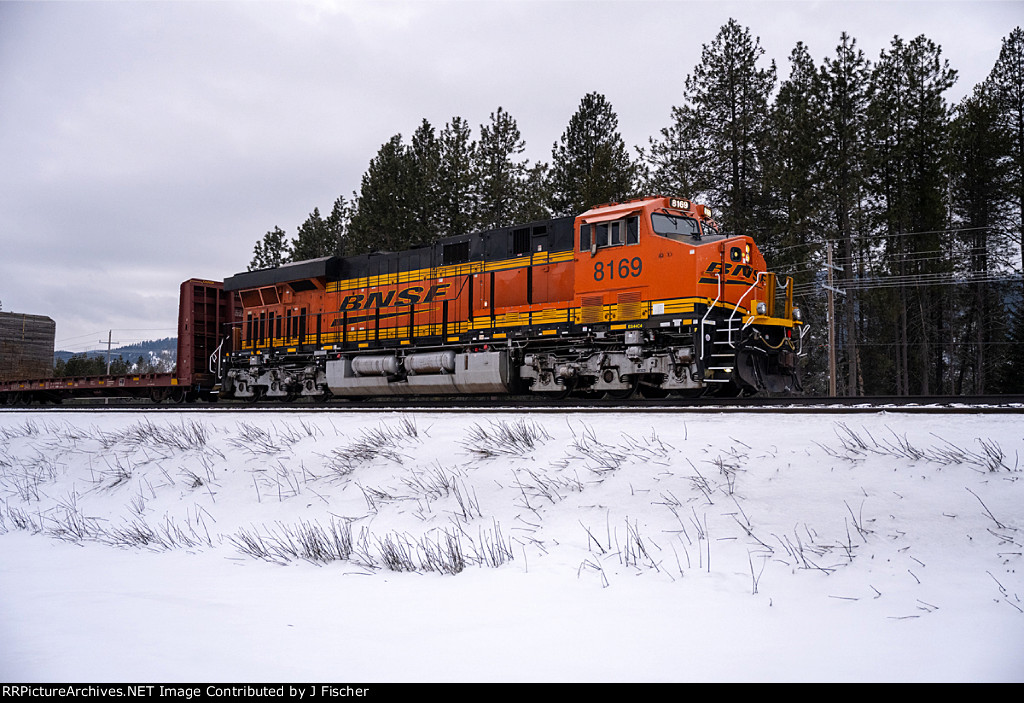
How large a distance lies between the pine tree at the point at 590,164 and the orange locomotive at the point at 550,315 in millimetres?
14139

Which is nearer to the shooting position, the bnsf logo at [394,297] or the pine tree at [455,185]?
the bnsf logo at [394,297]

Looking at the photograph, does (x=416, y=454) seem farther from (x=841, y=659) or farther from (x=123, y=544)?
(x=841, y=659)

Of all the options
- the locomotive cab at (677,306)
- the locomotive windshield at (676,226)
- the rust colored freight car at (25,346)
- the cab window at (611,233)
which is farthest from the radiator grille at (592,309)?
the rust colored freight car at (25,346)

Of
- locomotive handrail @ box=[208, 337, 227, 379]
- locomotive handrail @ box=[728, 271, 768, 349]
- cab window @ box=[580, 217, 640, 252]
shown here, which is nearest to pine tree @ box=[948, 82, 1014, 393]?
locomotive handrail @ box=[728, 271, 768, 349]

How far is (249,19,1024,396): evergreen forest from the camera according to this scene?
1110 inches

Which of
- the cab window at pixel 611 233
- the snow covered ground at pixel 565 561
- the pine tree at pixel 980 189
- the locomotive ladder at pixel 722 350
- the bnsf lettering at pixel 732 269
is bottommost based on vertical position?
the snow covered ground at pixel 565 561

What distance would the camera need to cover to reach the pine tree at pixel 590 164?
30297 mm

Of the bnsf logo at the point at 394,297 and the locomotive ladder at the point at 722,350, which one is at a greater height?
the bnsf logo at the point at 394,297

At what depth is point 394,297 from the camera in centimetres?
1872

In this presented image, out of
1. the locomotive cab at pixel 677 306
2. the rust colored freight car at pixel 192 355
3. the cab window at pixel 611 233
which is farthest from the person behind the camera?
the rust colored freight car at pixel 192 355

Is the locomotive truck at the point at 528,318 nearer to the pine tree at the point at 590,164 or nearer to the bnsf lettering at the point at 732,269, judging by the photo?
the bnsf lettering at the point at 732,269

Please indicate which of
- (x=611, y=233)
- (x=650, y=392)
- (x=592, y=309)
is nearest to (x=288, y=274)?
(x=592, y=309)

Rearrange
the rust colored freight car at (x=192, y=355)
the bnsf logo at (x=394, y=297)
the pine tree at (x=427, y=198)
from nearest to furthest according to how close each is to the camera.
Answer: the bnsf logo at (x=394, y=297) < the rust colored freight car at (x=192, y=355) < the pine tree at (x=427, y=198)

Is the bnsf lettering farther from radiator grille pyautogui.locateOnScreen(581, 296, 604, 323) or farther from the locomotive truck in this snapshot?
radiator grille pyautogui.locateOnScreen(581, 296, 604, 323)
